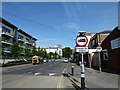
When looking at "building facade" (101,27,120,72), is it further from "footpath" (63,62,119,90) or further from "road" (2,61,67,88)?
"road" (2,61,67,88)

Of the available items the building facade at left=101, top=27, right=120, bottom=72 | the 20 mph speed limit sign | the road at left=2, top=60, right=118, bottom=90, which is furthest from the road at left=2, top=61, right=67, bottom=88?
the building facade at left=101, top=27, right=120, bottom=72

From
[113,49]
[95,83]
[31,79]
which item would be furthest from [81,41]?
[113,49]

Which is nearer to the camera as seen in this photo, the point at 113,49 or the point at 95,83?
the point at 95,83

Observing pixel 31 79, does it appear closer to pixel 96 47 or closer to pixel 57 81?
pixel 57 81

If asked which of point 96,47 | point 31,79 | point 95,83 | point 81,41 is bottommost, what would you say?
point 31,79

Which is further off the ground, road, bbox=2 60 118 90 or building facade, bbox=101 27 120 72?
building facade, bbox=101 27 120 72

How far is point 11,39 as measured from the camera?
1975 inches

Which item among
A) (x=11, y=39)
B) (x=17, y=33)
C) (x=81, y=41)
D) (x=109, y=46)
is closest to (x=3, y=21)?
(x=11, y=39)

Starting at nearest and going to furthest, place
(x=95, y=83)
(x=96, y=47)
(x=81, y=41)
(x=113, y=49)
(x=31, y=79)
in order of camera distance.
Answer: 1. (x=81, y=41)
2. (x=95, y=83)
3. (x=31, y=79)
4. (x=113, y=49)
5. (x=96, y=47)

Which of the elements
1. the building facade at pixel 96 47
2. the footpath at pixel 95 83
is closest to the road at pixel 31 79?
the footpath at pixel 95 83

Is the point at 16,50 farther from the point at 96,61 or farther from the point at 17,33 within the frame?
the point at 96,61

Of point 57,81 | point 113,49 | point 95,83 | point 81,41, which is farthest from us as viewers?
point 113,49

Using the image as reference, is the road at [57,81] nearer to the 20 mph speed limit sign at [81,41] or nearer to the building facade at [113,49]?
the building facade at [113,49]

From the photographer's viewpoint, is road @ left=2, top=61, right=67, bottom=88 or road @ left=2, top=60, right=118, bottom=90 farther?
road @ left=2, top=61, right=67, bottom=88
